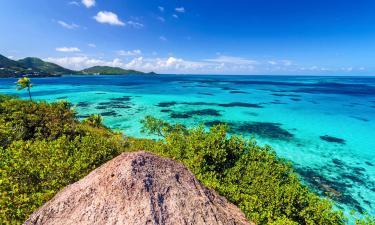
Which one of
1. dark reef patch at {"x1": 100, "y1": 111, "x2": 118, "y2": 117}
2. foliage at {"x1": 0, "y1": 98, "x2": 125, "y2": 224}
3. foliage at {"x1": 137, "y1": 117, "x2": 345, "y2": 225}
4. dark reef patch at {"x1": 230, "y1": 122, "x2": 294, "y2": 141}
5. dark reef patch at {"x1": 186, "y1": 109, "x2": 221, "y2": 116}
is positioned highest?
foliage at {"x1": 0, "y1": 98, "x2": 125, "y2": 224}

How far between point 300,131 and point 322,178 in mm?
17847

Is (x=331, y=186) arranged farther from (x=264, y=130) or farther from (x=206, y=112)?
(x=206, y=112)

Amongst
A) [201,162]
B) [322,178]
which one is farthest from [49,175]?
[322,178]

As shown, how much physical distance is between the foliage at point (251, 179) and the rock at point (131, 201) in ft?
9.97

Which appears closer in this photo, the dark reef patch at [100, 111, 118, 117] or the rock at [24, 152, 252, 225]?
the rock at [24, 152, 252, 225]

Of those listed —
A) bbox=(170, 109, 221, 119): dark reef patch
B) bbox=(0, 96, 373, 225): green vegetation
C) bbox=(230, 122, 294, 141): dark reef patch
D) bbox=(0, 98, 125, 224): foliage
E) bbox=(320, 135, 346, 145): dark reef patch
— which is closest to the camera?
bbox=(0, 98, 125, 224): foliage

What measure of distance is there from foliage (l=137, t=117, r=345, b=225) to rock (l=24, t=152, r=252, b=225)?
3.04 m

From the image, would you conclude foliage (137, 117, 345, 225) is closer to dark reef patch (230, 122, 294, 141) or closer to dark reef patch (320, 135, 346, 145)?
dark reef patch (230, 122, 294, 141)

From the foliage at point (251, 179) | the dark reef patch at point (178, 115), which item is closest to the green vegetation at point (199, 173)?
the foliage at point (251, 179)

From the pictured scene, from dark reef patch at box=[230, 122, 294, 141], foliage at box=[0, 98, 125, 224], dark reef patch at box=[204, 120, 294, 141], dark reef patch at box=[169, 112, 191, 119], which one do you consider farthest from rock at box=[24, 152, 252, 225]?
dark reef patch at box=[169, 112, 191, 119]

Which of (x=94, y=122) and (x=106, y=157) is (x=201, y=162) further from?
(x=94, y=122)

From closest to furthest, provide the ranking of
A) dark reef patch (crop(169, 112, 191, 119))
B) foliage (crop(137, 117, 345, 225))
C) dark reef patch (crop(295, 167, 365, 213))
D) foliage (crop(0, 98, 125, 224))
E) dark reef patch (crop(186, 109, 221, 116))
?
1. foliage (crop(0, 98, 125, 224))
2. foliage (crop(137, 117, 345, 225))
3. dark reef patch (crop(295, 167, 365, 213))
4. dark reef patch (crop(169, 112, 191, 119))
5. dark reef patch (crop(186, 109, 221, 116))

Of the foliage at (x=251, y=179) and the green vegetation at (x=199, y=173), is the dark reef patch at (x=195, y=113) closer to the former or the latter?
the green vegetation at (x=199, y=173)

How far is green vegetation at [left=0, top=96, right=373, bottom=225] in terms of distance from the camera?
9.09m
